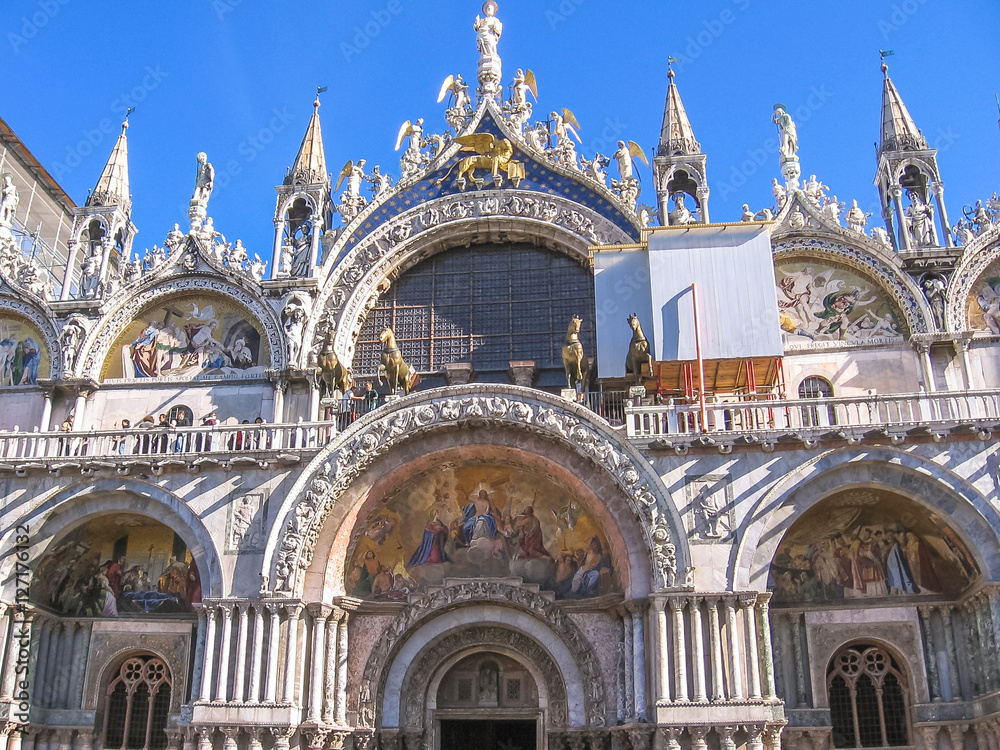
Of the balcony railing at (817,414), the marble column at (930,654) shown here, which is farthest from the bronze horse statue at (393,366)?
the marble column at (930,654)

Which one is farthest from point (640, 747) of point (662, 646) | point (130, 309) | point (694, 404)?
point (130, 309)

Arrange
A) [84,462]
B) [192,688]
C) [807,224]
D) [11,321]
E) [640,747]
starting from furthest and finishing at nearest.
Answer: [11,321], [807,224], [84,462], [192,688], [640,747]

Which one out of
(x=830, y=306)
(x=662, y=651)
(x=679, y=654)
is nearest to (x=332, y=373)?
(x=662, y=651)

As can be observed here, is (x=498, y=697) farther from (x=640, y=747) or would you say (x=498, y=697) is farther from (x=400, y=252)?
(x=400, y=252)

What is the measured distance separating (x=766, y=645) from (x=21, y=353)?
65.3 ft

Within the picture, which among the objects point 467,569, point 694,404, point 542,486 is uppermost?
point 694,404

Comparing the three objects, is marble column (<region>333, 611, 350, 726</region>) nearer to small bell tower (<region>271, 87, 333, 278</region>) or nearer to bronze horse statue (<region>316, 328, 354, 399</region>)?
bronze horse statue (<region>316, 328, 354, 399</region>)

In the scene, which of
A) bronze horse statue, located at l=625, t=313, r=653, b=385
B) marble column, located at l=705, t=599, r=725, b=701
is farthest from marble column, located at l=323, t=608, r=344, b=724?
bronze horse statue, located at l=625, t=313, r=653, b=385

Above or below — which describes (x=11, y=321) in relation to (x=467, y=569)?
above

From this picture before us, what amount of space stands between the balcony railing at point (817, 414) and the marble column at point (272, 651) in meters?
8.01

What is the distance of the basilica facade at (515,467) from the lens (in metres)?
19.3

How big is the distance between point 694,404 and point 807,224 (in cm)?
635

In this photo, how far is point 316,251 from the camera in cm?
2573

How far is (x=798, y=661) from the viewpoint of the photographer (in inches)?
790
